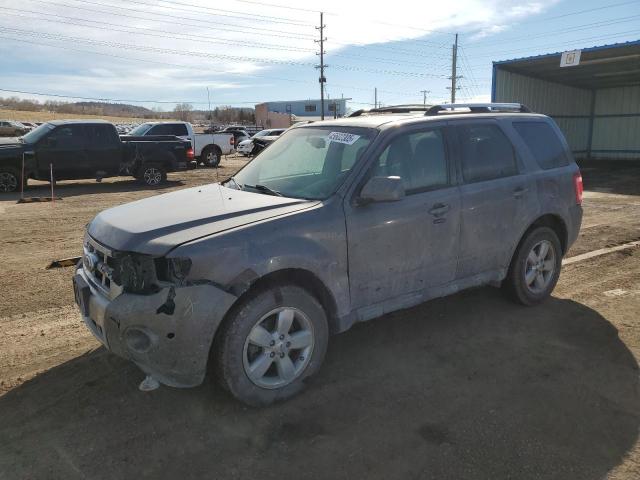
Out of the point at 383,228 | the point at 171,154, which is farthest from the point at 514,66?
the point at 383,228

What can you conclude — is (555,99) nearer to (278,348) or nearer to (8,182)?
(8,182)

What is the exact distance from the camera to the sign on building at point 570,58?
1908cm

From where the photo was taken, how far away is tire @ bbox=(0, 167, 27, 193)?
531 inches

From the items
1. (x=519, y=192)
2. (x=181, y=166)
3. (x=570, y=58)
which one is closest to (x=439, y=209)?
(x=519, y=192)

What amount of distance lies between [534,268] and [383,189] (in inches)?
89.2

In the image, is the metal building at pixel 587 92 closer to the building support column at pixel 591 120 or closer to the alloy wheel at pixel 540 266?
the building support column at pixel 591 120

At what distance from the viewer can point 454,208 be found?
407cm

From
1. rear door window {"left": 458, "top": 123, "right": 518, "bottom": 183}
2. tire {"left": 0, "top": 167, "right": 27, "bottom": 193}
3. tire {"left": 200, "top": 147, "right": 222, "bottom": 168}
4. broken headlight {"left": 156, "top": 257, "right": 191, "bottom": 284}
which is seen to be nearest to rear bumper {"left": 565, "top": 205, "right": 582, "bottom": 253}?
rear door window {"left": 458, "top": 123, "right": 518, "bottom": 183}

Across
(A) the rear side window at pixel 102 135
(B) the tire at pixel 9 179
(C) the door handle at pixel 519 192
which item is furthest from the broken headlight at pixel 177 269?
(A) the rear side window at pixel 102 135

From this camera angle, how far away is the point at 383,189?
347 cm

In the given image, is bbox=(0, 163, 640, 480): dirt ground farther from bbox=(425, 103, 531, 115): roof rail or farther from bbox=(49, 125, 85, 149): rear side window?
bbox=(49, 125, 85, 149): rear side window

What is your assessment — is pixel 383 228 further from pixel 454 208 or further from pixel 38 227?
pixel 38 227

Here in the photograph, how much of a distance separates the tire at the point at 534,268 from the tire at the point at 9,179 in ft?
43.7

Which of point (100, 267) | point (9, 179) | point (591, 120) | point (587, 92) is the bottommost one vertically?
point (9, 179)
